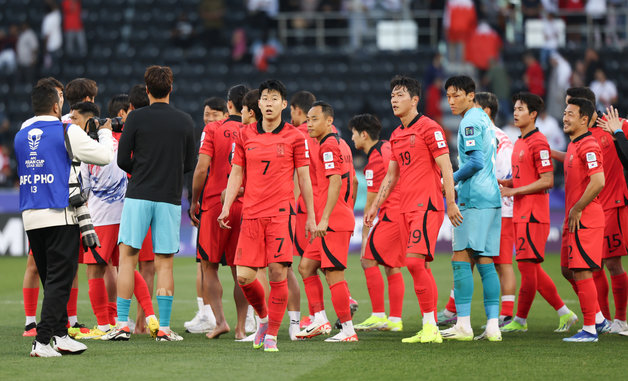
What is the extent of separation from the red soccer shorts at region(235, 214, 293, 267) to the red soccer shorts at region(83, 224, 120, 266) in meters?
1.58

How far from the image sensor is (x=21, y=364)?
7004mm

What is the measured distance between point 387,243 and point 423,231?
46.3 inches

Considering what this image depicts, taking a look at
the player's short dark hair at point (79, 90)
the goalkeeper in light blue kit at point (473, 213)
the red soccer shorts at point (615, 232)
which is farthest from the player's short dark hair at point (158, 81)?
the red soccer shorts at point (615, 232)

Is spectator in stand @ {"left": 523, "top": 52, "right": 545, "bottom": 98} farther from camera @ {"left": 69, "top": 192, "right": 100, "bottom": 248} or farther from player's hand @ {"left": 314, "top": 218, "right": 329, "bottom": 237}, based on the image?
camera @ {"left": 69, "top": 192, "right": 100, "bottom": 248}

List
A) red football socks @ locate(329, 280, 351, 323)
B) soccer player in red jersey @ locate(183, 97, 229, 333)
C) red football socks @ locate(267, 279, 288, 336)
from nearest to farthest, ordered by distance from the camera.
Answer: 1. red football socks @ locate(267, 279, 288, 336)
2. red football socks @ locate(329, 280, 351, 323)
3. soccer player in red jersey @ locate(183, 97, 229, 333)

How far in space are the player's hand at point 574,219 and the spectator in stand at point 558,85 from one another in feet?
44.2

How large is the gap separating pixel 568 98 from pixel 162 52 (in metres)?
17.4

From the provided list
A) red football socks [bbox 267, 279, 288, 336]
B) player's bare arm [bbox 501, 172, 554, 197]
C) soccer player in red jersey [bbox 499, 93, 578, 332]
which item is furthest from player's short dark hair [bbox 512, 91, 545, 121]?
red football socks [bbox 267, 279, 288, 336]

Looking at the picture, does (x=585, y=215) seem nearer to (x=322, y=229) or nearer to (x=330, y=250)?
(x=330, y=250)

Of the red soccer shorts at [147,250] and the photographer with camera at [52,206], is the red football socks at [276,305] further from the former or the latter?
the red soccer shorts at [147,250]

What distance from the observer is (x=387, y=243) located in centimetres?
941

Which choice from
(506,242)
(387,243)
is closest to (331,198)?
(387,243)

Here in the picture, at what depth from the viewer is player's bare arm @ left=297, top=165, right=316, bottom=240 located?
307 inches

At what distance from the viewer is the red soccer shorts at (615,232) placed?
919cm
